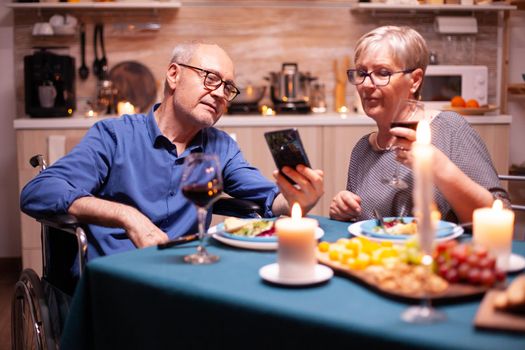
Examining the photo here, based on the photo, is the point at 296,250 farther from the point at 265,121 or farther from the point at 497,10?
the point at 497,10

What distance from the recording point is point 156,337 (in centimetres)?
133

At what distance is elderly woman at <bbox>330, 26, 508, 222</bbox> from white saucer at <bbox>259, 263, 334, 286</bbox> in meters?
0.59

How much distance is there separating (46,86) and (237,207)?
8.11 feet

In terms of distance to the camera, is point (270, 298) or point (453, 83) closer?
point (270, 298)

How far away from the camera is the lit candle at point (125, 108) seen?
4.11 m

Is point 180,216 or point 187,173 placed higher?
point 187,173

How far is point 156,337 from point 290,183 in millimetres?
594

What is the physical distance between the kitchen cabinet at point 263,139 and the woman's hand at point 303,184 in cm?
236

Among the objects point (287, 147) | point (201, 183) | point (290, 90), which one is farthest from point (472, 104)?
point (201, 183)

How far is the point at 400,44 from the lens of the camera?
2.05 meters

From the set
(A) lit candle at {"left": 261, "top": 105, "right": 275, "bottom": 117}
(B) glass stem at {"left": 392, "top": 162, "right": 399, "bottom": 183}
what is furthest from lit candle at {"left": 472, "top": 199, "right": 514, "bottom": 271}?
(A) lit candle at {"left": 261, "top": 105, "right": 275, "bottom": 117}

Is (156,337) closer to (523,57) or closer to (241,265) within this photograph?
(241,265)

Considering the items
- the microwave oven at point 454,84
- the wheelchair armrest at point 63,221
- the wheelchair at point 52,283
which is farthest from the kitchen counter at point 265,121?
the wheelchair armrest at point 63,221

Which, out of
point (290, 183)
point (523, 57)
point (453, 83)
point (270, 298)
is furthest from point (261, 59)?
point (270, 298)
